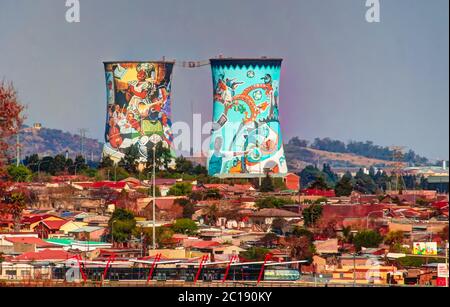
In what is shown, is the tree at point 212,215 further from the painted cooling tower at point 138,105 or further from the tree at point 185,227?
the painted cooling tower at point 138,105

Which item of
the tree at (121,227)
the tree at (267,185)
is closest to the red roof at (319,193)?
Answer: the tree at (267,185)

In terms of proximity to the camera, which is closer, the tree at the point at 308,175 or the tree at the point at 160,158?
the tree at the point at 160,158

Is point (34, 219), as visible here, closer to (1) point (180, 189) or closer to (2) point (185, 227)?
(2) point (185, 227)

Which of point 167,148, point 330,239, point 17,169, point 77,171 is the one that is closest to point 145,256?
point 330,239

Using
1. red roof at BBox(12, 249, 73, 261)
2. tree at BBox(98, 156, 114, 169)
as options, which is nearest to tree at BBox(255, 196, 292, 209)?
tree at BBox(98, 156, 114, 169)

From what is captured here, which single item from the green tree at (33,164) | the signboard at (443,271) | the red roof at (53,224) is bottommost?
the signboard at (443,271)

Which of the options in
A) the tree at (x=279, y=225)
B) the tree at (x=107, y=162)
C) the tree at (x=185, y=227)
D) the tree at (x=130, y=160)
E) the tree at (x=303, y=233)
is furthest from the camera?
the tree at (x=107, y=162)

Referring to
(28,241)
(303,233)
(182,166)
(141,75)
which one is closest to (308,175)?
(182,166)
